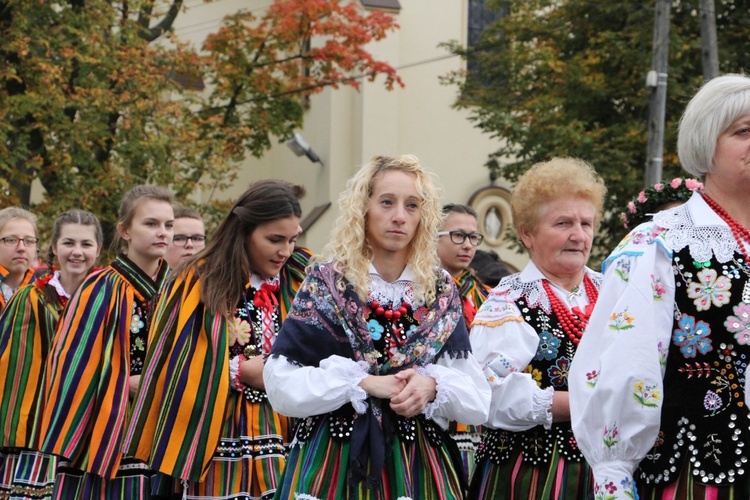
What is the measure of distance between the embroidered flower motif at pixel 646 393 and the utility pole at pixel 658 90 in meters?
12.7

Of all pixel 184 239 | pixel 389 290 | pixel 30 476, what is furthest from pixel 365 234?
pixel 30 476

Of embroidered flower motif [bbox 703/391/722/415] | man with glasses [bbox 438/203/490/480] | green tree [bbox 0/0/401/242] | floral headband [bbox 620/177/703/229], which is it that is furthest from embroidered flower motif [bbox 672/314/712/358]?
green tree [bbox 0/0/401/242]

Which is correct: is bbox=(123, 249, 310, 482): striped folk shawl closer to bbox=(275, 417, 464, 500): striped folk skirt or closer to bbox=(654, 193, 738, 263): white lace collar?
bbox=(275, 417, 464, 500): striped folk skirt

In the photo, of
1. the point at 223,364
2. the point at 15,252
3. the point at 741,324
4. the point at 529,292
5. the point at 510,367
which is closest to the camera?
the point at 741,324

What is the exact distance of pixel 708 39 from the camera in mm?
15508

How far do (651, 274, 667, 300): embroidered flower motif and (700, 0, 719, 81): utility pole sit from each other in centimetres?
1281

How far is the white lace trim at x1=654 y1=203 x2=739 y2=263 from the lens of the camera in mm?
3320

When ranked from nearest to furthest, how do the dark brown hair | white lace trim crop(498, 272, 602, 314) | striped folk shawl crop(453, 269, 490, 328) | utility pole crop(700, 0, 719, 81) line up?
white lace trim crop(498, 272, 602, 314), the dark brown hair, striped folk shawl crop(453, 269, 490, 328), utility pole crop(700, 0, 719, 81)

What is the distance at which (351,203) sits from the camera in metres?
4.49

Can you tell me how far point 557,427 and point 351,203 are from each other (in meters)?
1.20

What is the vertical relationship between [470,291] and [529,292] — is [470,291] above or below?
above

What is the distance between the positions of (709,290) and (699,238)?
16 cm

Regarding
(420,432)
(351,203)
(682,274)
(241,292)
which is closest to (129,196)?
(241,292)

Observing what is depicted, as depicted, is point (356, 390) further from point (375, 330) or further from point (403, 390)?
point (375, 330)
